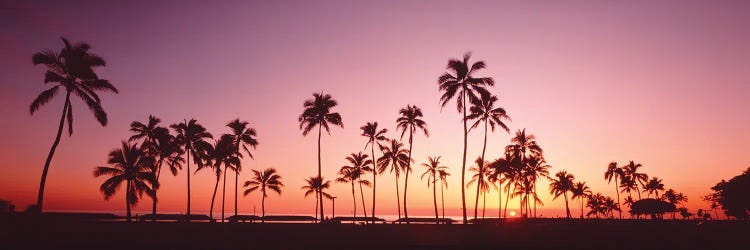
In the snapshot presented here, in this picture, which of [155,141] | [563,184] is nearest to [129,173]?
[155,141]

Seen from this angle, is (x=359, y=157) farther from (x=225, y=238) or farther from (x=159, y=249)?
(x=159, y=249)

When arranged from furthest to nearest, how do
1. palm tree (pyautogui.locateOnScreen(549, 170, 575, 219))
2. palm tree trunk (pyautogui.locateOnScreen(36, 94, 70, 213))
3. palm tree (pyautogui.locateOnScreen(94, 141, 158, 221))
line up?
palm tree (pyautogui.locateOnScreen(549, 170, 575, 219))
palm tree (pyautogui.locateOnScreen(94, 141, 158, 221))
palm tree trunk (pyautogui.locateOnScreen(36, 94, 70, 213))

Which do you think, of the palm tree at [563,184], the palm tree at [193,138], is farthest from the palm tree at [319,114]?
the palm tree at [563,184]

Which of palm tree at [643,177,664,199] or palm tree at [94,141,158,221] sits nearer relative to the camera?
palm tree at [94,141,158,221]

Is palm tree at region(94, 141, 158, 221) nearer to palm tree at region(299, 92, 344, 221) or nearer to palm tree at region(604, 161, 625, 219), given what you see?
palm tree at region(299, 92, 344, 221)

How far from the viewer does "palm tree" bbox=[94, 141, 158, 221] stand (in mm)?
49875

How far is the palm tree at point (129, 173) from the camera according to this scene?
49.9m

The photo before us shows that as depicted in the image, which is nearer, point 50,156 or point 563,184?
point 50,156

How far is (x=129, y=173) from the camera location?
50594 millimetres

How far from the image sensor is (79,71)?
104 feet

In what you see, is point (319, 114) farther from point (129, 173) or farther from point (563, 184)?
point (563, 184)

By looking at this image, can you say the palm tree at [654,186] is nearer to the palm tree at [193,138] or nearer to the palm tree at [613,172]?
the palm tree at [613,172]

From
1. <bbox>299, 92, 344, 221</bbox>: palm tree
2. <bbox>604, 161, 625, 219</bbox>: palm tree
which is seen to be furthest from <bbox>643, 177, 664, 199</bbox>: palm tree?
<bbox>299, 92, 344, 221</bbox>: palm tree

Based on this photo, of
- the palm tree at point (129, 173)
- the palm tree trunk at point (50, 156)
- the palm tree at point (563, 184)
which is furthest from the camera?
the palm tree at point (563, 184)
